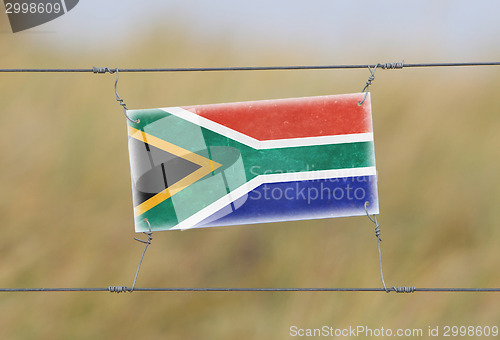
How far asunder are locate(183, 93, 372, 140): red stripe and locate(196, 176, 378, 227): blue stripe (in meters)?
0.22

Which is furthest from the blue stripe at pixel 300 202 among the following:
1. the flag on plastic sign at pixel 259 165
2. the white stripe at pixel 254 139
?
the white stripe at pixel 254 139

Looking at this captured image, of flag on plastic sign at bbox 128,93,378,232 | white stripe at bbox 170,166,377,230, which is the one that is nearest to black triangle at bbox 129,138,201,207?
flag on plastic sign at bbox 128,93,378,232

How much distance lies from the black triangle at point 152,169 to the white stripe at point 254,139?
176 millimetres

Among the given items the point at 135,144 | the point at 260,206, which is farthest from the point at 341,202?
the point at 135,144

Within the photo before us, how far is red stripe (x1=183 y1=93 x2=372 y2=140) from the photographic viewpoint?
2.11 m

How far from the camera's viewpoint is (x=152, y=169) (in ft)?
6.93

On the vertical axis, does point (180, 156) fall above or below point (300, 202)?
above

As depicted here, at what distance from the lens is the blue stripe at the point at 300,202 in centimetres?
210

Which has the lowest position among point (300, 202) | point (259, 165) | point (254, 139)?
point (300, 202)

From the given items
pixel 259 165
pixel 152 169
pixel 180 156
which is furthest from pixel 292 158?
pixel 152 169

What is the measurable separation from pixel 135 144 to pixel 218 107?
0.39 meters

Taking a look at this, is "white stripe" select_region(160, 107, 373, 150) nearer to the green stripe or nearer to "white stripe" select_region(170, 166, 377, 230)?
the green stripe

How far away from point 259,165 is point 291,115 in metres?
0.26

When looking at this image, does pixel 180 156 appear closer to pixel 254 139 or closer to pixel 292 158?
pixel 254 139
